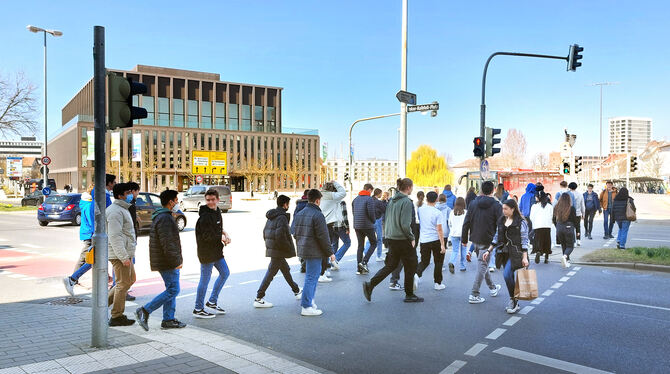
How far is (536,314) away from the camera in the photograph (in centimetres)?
685

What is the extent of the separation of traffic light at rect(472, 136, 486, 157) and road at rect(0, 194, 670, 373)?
6361 millimetres

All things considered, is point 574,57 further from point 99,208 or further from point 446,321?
point 99,208

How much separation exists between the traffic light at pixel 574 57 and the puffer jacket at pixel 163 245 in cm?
1493

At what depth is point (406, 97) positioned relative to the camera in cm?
1416

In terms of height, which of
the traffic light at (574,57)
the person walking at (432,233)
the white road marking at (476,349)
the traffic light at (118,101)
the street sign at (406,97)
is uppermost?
the traffic light at (574,57)

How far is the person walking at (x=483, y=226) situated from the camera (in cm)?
751

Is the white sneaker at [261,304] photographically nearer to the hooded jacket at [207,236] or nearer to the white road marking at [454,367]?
the hooded jacket at [207,236]

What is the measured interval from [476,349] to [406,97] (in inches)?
388

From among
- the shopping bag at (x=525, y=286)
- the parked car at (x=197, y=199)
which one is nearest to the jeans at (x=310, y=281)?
the shopping bag at (x=525, y=286)

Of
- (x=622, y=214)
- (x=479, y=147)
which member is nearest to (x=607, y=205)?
(x=622, y=214)

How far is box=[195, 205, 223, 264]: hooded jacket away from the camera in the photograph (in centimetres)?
652

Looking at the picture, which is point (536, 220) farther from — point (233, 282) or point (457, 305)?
point (233, 282)

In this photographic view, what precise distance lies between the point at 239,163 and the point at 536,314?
78.6m

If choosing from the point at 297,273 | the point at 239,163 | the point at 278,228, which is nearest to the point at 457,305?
the point at 278,228
